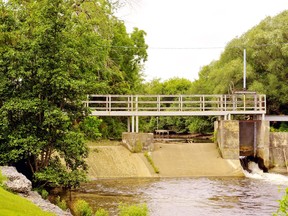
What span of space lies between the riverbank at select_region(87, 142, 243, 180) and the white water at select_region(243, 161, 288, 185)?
84cm

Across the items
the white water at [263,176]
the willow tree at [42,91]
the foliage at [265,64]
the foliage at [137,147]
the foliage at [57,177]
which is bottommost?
the white water at [263,176]

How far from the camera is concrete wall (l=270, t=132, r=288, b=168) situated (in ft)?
110

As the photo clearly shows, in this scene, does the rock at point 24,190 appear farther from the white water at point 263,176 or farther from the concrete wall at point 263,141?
the concrete wall at point 263,141

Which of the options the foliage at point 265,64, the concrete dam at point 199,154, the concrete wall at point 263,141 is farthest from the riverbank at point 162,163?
the foliage at point 265,64

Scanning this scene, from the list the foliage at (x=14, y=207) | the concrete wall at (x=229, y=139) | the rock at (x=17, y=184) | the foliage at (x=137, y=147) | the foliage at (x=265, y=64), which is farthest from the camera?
the foliage at (x=265, y=64)

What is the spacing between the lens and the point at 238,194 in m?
23.5

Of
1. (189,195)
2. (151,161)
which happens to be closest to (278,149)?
(151,161)

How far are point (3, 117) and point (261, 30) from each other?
104ft

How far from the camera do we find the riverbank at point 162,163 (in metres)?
29.9

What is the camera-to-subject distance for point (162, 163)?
31.3 meters

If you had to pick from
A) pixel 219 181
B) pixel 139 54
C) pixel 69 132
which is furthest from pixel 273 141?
pixel 69 132

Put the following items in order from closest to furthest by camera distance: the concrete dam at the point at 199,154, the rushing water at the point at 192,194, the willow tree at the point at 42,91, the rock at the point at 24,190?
the rock at the point at 24,190 → the willow tree at the point at 42,91 → the rushing water at the point at 192,194 → the concrete dam at the point at 199,154

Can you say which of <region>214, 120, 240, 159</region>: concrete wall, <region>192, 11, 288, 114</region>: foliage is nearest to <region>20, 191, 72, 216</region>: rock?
<region>214, 120, 240, 159</region>: concrete wall

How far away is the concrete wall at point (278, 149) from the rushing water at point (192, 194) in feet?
11.3
